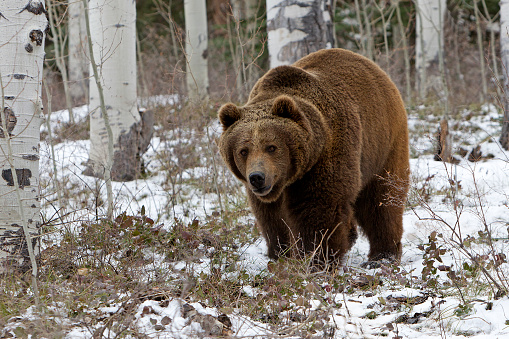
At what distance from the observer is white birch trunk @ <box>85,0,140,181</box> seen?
6805mm

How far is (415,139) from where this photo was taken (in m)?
8.29

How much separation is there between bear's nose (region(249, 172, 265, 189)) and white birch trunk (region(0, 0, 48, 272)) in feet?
4.86

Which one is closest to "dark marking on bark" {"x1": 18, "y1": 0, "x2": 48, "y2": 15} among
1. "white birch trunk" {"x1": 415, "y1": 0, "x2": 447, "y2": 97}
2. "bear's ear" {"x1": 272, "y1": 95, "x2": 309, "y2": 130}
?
"bear's ear" {"x1": 272, "y1": 95, "x2": 309, "y2": 130}

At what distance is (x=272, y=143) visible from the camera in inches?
155

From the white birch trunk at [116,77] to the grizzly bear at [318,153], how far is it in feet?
9.84

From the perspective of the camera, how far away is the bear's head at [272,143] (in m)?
3.87

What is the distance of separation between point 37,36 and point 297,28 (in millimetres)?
3678

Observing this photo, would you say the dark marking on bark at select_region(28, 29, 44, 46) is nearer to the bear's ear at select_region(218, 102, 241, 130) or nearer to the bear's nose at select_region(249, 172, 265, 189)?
the bear's ear at select_region(218, 102, 241, 130)

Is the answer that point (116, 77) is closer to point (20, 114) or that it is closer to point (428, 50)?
point (20, 114)

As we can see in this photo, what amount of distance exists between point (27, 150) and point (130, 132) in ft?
12.9

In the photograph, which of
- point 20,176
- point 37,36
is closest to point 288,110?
point 37,36

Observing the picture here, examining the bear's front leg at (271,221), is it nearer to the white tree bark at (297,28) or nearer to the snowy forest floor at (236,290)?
the snowy forest floor at (236,290)

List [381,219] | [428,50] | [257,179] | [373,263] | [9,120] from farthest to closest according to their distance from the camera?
[428,50] < [381,219] < [373,263] < [257,179] < [9,120]

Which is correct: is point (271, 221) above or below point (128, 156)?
below
